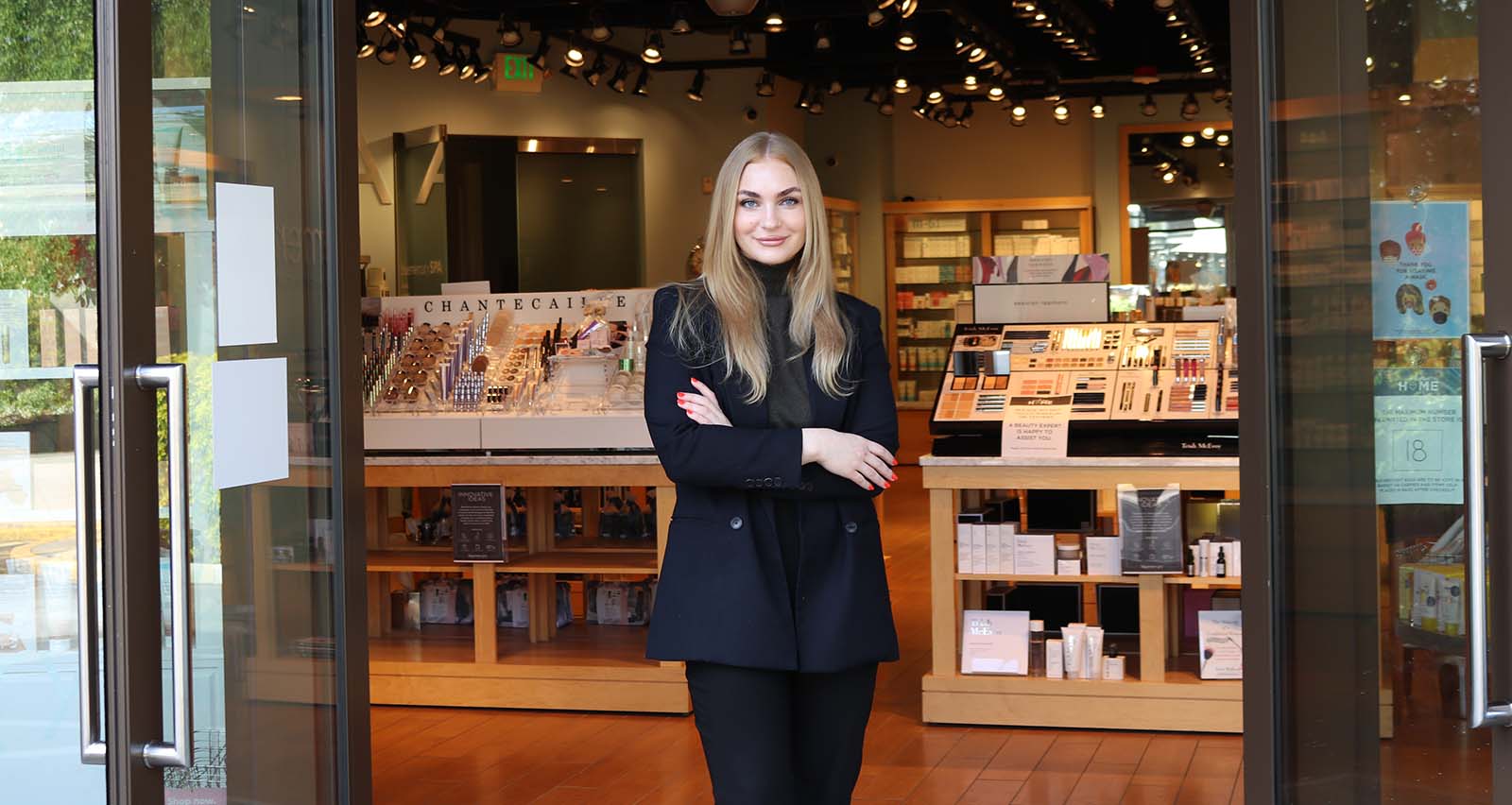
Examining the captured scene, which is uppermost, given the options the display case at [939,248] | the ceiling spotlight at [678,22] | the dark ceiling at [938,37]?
the dark ceiling at [938,37]

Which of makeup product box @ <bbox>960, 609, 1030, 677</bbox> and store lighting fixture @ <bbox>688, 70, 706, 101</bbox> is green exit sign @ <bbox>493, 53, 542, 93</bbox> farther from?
makeup product box @ <bbox>960, 609, 1030, 677</bbox>

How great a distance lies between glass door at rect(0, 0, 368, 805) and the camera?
7.01 ft

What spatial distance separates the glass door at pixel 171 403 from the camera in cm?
214

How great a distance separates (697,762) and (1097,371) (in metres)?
1.99

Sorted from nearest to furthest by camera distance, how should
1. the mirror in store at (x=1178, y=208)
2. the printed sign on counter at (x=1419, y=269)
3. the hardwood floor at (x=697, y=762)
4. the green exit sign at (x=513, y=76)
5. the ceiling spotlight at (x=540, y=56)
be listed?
the printed sign on counter at (x=1419, y=269) → the hardwood floor at (x=697, y=762) → the ceiling spotlight at (x=540, y=56) → the green exit sign at (x=513, y=76) → the mirror in store at (x=1178, y=208)

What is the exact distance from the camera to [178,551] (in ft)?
6.73

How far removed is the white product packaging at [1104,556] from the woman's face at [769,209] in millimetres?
2961

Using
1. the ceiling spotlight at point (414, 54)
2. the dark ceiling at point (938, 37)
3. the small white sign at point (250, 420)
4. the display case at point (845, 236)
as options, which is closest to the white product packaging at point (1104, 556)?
the small white sign at point (250, 420)

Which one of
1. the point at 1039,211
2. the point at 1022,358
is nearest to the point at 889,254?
the point at 1039,211

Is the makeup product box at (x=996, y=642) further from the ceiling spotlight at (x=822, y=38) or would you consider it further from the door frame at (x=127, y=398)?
the ceiling spotlight at (x=822, y=38)

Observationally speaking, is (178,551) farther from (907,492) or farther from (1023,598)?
(907,492)

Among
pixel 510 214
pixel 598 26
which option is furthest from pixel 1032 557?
pixel 510 214

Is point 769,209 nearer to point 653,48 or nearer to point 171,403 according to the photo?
point 171,403

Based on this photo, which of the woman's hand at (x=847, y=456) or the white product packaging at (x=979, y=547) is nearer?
the woman's hand at (x=847, y=456)
